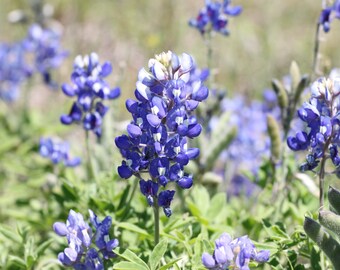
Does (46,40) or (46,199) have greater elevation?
(46,40)

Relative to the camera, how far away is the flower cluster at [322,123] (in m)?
2.18

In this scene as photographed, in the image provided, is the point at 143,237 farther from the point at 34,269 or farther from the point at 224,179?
the point at 224,179

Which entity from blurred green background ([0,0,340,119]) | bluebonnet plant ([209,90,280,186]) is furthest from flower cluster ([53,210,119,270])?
blurred green background ([0,0,340,119])

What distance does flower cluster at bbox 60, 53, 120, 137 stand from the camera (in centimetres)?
283

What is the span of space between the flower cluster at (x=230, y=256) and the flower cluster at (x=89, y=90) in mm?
1024

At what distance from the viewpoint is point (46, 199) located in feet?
12.1

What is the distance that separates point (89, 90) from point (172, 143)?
0.89 m

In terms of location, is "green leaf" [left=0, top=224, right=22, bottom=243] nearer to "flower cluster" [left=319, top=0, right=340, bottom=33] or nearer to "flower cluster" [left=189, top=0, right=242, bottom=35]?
"flower cluster" [left=189, top=0, right=242, bottom=35]

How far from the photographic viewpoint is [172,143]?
82.4 inches

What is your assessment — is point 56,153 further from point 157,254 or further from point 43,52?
point 157,254

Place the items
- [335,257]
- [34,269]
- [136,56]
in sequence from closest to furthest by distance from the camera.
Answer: [335,257], [34,269], [136,56]

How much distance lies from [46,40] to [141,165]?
8.63ft

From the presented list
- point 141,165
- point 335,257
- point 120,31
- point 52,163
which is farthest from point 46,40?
point 335,257

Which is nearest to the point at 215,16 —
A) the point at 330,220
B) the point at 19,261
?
the point at 19,261
